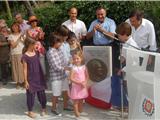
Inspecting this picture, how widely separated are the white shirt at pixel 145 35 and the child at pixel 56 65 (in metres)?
1.29

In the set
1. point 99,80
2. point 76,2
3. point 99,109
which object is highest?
point 76,2

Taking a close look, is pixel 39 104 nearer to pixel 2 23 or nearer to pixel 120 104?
pixel 120 104

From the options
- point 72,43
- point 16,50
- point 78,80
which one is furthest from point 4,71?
point 78,80

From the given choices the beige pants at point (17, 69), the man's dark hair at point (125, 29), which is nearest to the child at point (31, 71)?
the man's dark hair at point (125, 29)

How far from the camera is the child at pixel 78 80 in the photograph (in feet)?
22.9

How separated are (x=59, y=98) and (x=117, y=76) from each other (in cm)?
147

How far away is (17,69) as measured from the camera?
903cm

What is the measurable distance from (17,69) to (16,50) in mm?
432

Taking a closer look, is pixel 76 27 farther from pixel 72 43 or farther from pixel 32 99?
pixel 32 99

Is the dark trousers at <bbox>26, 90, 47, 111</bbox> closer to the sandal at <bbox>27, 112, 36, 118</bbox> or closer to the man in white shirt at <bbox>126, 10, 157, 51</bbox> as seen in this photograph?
the sandal at <bbox>27, 112, 36, 118</bbox>

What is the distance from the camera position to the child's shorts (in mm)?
7211

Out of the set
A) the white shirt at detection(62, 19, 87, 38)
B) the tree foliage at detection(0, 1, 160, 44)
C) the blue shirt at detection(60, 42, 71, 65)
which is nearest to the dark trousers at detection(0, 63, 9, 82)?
the tree foliage at detection(0, 1, 160, 44)

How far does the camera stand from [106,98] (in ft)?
24.4

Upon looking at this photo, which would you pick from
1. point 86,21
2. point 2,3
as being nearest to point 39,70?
point 86,21
